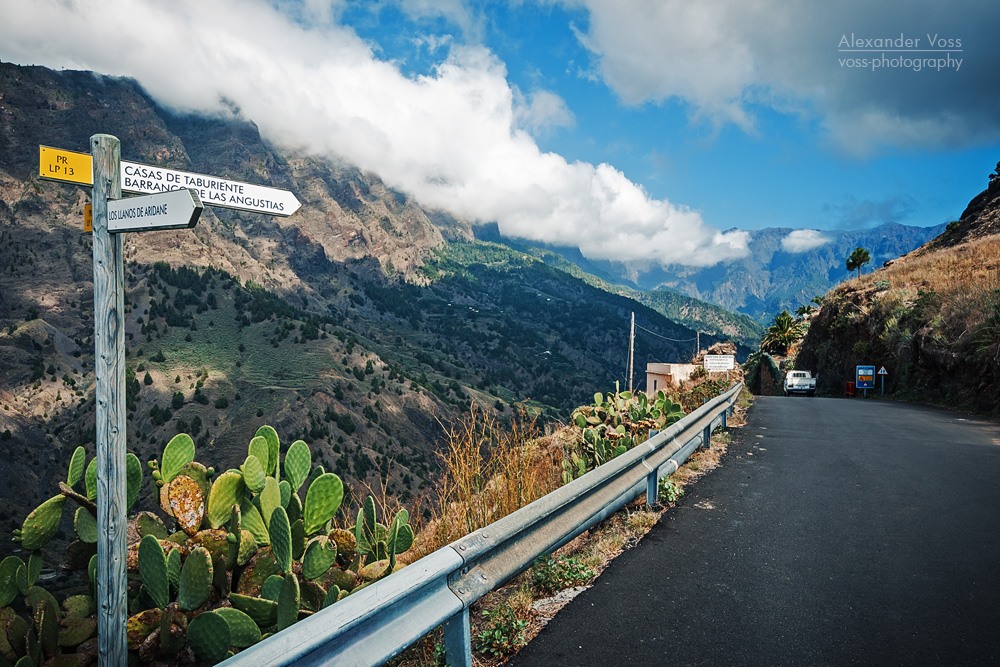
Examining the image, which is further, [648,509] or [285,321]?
[285,321]

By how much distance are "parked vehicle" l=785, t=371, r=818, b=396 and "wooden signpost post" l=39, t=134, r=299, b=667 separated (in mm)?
34156

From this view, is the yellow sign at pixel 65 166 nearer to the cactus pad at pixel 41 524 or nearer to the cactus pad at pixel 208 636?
the cactus pad at pixel 41 524

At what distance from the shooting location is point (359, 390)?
119438mm

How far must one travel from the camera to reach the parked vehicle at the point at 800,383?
31250mm

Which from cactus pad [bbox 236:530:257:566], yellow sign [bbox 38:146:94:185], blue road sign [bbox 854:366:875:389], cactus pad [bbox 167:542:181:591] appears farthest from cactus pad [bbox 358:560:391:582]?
blue road sign [bbox 854:366:875:389]

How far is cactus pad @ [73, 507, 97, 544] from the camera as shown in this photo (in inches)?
118

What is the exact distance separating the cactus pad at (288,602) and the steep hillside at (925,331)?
1614 centimetres

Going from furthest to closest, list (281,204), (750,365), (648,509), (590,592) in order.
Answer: (750,365) → (648,509) → (590,592) → (281,204)

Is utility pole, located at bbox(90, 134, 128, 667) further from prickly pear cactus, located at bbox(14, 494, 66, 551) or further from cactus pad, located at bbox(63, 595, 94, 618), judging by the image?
prickly pear cactus, located at bbox(14, 494, 66, 551)

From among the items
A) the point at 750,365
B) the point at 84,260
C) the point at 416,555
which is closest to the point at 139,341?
the point at 84,260

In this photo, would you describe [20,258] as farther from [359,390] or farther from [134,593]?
[134,593]

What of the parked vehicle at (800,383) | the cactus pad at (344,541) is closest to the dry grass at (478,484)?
the cactus pad at (344,541)

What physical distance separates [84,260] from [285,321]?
61468 millimetres

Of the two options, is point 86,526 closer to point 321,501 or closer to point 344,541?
point 321,501
